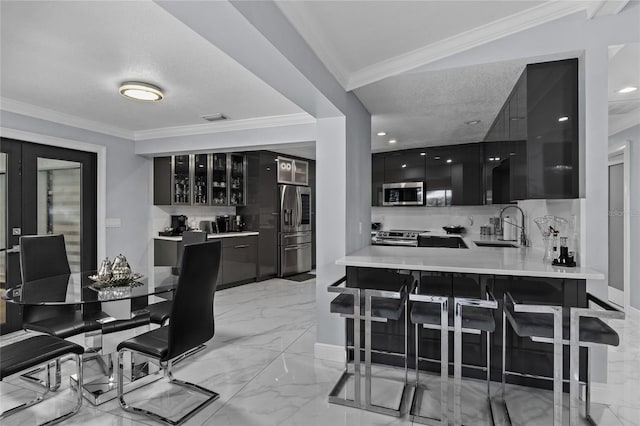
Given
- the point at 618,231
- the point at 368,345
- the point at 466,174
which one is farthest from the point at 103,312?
the point at 466,174

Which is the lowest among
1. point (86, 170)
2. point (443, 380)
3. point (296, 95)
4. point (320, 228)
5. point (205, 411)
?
point (205, 411)

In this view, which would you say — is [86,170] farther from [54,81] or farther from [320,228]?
[320,228]

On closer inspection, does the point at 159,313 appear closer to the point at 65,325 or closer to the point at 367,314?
the point at 65,325

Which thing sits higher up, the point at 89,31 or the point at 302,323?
the point at 89,31

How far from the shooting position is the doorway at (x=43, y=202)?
359 cm

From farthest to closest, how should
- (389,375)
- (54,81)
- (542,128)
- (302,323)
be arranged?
(302,323) → (54,81) → (389,375) → (542,128)

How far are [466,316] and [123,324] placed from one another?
2476mm

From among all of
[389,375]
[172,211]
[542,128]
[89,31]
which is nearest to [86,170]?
[172,211]

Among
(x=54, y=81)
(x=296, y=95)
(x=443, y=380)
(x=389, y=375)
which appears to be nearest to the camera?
(x=443, y=380)

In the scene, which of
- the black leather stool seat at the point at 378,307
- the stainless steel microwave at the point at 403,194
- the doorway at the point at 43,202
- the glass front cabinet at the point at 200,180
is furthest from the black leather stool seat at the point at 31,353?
the stainless steel microwave at the point at 403,194

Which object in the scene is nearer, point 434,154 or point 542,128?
point 542,128

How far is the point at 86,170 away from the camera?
4.38 metres

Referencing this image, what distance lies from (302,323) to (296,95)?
8.25 ft

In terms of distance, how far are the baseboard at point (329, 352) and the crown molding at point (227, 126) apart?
2383 mm
